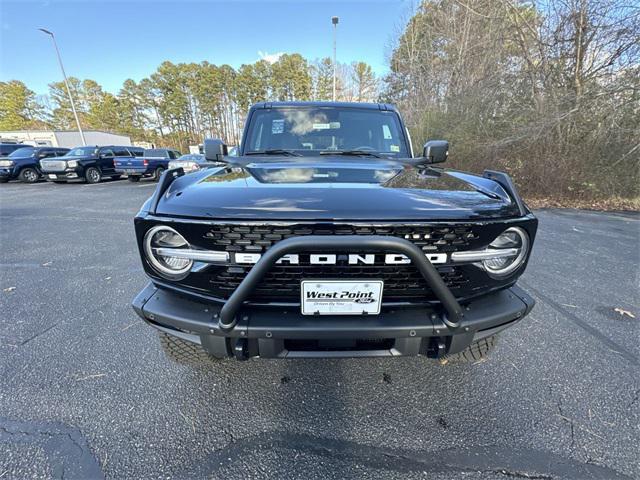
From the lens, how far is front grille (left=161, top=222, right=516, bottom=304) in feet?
4.33

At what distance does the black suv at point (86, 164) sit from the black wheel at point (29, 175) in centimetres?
136

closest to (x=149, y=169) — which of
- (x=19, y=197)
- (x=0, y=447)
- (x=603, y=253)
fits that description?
(x=19, y=197)

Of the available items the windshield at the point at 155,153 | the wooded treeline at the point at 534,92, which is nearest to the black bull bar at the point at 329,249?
the wooded treeline at the point at 534,92

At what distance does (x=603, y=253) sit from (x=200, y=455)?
5976mm

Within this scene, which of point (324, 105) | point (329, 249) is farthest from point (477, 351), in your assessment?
point (324, 105)

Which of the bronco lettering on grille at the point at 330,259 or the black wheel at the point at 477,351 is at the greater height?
the bronco lettering on grille at the point at 330,259

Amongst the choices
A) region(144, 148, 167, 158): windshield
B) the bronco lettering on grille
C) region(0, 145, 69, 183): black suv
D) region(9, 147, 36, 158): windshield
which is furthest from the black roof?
region(9, 147, 36, 158): windshield

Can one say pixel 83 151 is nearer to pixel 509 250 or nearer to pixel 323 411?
pixel 323 411

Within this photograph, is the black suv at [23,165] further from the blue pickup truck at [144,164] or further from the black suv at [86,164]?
the blue pickup truck at [144,164]

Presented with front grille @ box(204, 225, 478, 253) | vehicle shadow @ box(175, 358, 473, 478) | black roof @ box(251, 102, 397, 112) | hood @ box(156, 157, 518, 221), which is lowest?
vehicle shadow @ box(175, 358, 473, 478)

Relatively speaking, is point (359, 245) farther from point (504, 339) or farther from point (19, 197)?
point (19, 197)

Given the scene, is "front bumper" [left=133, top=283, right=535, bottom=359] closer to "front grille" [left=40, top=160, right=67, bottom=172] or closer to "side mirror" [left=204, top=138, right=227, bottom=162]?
"side mirror" [left=204, top=138, right=227, bottom=162]

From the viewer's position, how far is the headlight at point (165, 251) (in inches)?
56.4

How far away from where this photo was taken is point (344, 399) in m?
1.85
